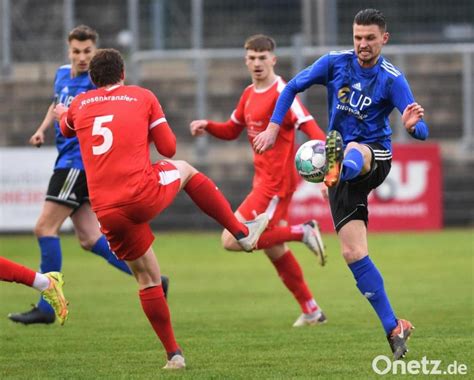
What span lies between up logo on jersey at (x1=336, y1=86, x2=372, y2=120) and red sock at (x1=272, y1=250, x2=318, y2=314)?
2.37 metres

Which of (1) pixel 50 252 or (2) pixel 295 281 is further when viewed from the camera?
(1) pixel 50 252

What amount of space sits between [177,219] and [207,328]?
11657 mm

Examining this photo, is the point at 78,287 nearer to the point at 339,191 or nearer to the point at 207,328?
the point at 207,328

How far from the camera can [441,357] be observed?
7199 millimetres

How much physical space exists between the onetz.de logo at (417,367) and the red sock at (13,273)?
235 cm

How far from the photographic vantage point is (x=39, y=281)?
7445 mm

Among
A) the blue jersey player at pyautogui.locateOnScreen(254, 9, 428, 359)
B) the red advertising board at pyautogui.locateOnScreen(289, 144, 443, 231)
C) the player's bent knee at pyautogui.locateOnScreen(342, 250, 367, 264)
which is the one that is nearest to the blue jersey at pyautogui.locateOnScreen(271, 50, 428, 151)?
the blue jersey player at pyautogui.locateOnScreen(254, 9, 428, 359)

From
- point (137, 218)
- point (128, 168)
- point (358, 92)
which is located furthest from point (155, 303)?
point (358, 92)

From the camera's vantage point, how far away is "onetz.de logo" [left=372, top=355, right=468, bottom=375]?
6649mm

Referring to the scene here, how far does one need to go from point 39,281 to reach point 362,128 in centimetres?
242

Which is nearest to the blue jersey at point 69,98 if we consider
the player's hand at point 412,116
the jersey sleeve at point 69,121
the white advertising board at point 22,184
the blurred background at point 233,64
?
the jersey sleeve at point 69,121

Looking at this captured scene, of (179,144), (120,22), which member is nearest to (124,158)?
(179,144)

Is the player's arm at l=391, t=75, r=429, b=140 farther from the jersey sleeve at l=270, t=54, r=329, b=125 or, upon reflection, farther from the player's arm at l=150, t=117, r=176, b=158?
the player's arm at l=150, t=117, r=176, b=158

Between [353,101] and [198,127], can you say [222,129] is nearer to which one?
[198,127]
